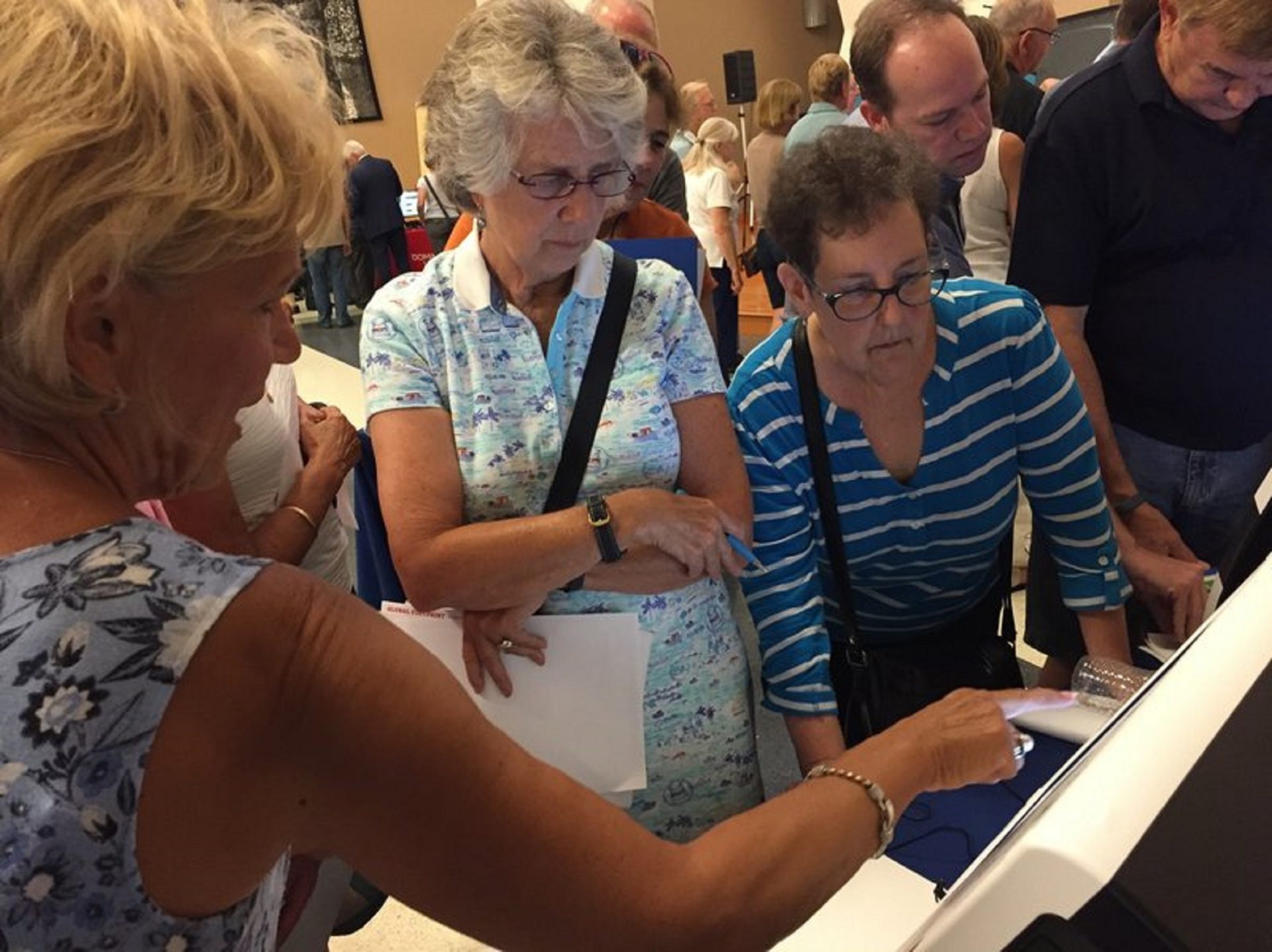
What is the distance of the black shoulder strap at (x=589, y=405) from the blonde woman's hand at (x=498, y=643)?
0.15 metres

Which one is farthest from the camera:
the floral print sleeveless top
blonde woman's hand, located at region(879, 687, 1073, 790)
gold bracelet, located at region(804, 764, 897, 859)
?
blonde woman's hand, located at region(879, 687, 1073, 790)

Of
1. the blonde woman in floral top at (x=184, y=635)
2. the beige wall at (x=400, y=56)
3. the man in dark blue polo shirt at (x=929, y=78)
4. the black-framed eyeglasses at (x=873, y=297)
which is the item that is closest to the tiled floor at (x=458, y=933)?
the blonde woman in floral top at (x=184, y=635)

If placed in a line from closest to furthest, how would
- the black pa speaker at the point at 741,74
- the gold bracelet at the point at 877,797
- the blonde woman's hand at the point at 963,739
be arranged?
the gold bracelet at the point at 877,797
the blonde woman's hand at the point at 963,739
the black pa speaker at the point at 741,74

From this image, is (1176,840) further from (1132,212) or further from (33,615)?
(1132,212)

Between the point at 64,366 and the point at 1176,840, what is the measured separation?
65 centimetres

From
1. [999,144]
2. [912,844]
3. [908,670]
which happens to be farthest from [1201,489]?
[999,144]

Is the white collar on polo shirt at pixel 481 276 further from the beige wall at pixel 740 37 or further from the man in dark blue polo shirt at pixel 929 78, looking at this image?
the beige wall at pixel 740 37

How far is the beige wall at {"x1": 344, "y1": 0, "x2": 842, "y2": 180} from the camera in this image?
39.1 ft

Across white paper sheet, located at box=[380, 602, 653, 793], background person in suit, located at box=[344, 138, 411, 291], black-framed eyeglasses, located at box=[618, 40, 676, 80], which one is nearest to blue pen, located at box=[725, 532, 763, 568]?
white paper sheet, located at box=[380, 602, 653, 793]

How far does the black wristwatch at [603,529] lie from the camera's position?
1255mm

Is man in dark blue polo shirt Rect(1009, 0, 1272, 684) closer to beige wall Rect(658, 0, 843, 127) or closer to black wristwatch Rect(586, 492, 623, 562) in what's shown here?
black wristwatch Rect(586, 492, 623, 562)

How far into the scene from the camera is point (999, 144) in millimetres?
2775

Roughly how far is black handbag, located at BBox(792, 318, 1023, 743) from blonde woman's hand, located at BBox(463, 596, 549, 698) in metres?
0.49

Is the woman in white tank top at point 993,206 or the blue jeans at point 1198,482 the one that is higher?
the woman in white tank top at point 993,206
